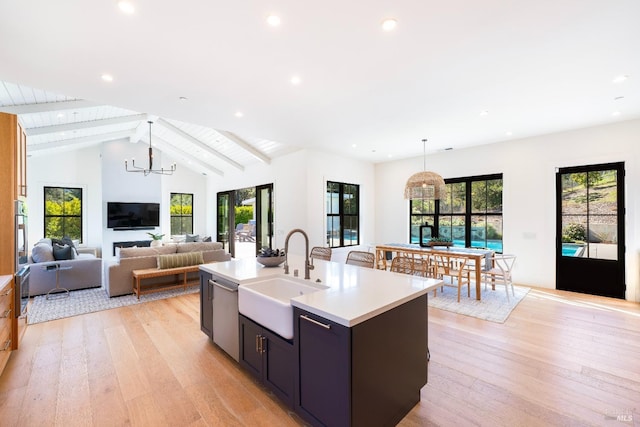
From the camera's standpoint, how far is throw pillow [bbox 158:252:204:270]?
4.90m

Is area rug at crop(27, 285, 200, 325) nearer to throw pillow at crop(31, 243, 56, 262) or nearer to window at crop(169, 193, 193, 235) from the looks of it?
throw pillow at crop(31, 243, 56, 262)

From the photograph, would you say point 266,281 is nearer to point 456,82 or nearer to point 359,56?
point 359,56

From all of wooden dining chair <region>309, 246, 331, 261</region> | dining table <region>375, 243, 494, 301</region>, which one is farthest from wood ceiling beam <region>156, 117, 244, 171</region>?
dining table <region>375, 243, 494, 301</region>

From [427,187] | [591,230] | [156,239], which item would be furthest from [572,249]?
[156,239]

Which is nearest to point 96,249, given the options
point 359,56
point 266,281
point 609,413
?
point 266,281

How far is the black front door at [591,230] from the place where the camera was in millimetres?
4621

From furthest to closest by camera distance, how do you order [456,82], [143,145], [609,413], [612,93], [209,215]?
1. [209,215]
2. [143,145]
3. [612,93]
4. [456,82]
5. [609,413]

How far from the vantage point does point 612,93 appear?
3.47 m

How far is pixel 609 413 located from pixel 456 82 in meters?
3.13

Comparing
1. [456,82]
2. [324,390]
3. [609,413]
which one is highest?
[456,82]

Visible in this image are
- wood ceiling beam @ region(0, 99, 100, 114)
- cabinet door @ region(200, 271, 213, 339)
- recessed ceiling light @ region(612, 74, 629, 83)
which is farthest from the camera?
wood ceiling beam @ region(0, 99, 100, 114)

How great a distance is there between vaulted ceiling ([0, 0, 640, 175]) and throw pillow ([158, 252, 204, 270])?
237 centimetres
